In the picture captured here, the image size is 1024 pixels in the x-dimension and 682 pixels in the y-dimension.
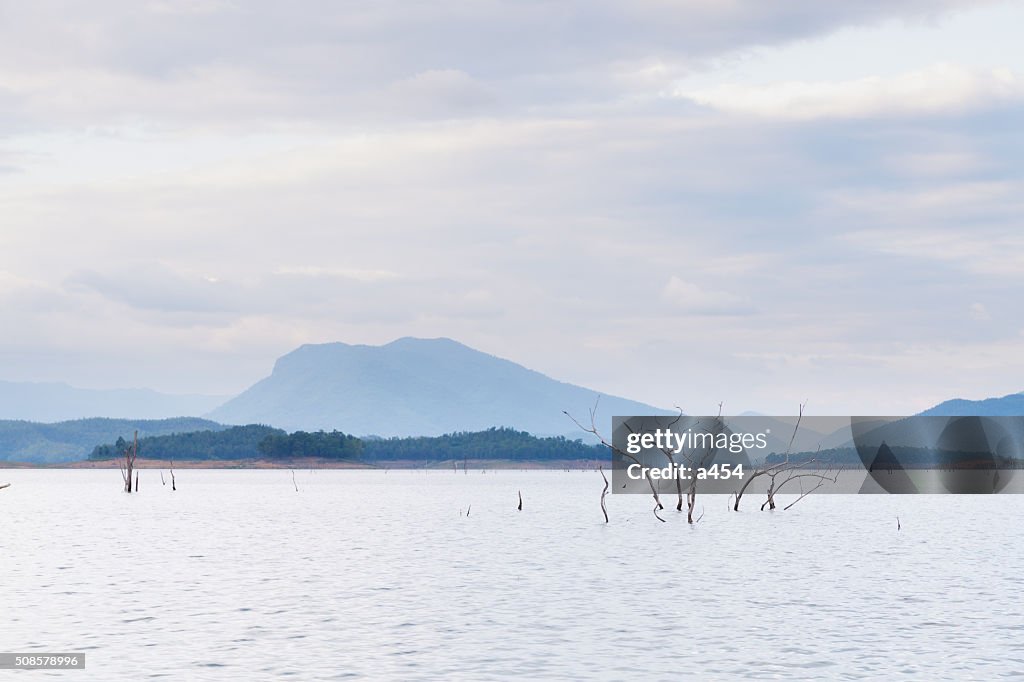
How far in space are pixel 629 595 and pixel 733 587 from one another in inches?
215

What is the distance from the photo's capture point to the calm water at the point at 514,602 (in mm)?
32188

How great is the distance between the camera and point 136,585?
49.6m

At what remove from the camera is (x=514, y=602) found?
147 ft

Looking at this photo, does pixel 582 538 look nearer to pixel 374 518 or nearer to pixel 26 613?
pixel 374 518

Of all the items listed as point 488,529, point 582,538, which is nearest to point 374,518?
point 488,529

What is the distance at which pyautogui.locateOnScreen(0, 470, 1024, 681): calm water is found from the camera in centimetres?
3219

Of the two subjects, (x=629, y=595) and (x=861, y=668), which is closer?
(x=861, y=668)

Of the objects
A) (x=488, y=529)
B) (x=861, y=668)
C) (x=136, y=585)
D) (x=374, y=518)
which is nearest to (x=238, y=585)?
(x=136, y=585)

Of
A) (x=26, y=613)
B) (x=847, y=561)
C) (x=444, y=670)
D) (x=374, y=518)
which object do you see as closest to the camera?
(x=444, y=670)

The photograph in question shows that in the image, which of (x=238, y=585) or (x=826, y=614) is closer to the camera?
(x=826, y=614)

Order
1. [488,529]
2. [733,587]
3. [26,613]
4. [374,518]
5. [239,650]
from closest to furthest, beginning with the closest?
[239,650] → [26,613] → [733,587] → [488,529] → [374,518]

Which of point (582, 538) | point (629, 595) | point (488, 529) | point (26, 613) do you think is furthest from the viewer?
point (488, 529)

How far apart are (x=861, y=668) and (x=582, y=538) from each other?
1911 inches

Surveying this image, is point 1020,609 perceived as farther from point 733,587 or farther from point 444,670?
point 444,670
